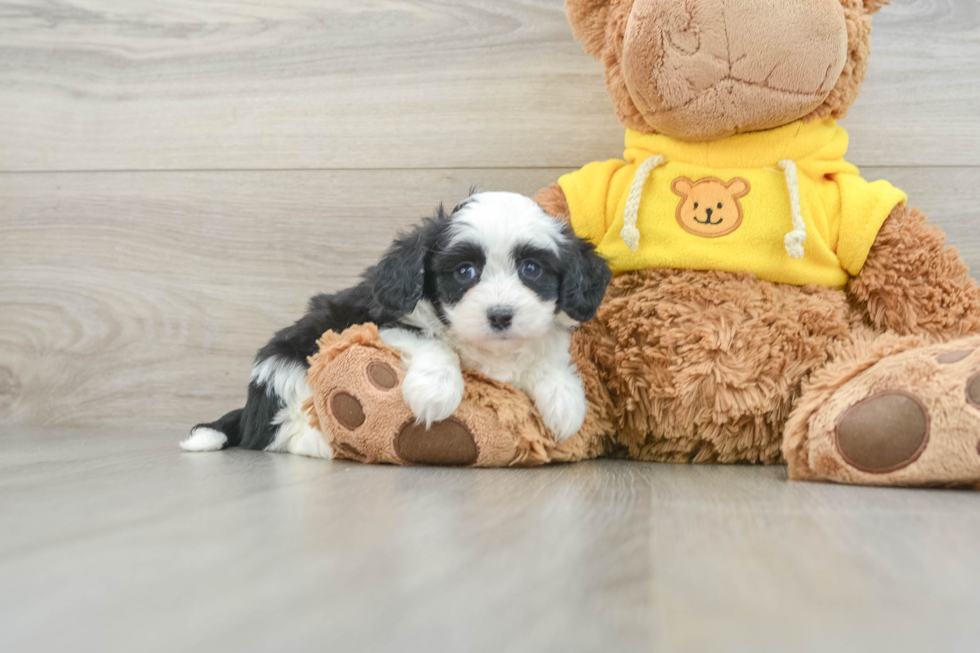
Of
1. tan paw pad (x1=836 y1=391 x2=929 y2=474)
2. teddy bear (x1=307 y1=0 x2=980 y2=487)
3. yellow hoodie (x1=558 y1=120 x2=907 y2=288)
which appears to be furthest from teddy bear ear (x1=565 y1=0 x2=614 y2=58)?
tan paw pad (x1=836 y1=391 x2=929 y2=474)

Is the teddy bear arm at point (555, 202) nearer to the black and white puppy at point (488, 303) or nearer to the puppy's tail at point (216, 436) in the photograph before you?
the black and white puppy at point (488, 303)

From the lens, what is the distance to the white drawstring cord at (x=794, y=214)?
132cm

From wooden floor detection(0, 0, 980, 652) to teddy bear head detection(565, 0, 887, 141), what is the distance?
16.7 inches

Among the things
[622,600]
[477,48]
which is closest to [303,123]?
[477,48]

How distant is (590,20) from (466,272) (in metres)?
0.56

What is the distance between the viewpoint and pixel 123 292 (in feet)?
6.41

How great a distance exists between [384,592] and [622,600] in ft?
0.53

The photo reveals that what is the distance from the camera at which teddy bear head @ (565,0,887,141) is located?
125 centimetres

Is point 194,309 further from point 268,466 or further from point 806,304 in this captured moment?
point 806,304

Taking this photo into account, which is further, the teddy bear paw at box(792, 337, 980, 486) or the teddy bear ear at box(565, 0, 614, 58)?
the teddy bear ear at box(565, 0, 614, 58)

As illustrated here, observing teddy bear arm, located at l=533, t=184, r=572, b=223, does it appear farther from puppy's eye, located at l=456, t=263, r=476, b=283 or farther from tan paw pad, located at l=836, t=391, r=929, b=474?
tan paw pad, located at l=836, t=391, r=929, b=474

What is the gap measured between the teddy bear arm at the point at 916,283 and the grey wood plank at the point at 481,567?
1.35 ft

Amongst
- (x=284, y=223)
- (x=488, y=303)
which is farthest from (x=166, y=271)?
(x=488, y=303)

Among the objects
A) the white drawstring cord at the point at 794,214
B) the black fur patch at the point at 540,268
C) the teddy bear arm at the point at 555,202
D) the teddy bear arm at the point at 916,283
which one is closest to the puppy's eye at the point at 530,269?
the black fur patch at the point at 540,268
